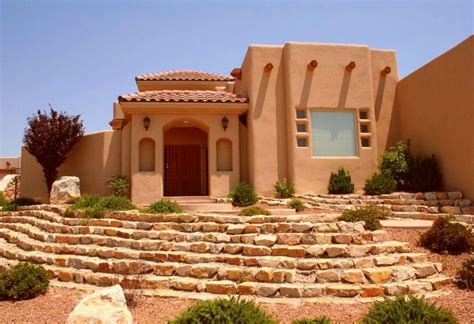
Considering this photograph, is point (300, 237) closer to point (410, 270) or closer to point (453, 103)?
point (410, 270)

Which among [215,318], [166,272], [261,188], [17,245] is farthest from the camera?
[261,188]

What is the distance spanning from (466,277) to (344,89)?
9.62m

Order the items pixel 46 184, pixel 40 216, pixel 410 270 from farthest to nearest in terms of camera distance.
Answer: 1. pixel 46 184
2. pixel 40 216
3. pixel 410 270

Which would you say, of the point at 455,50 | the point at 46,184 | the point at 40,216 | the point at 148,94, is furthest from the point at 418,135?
the point at 46,184

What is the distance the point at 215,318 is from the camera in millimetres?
4492

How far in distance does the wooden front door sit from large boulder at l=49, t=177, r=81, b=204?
4.01 m

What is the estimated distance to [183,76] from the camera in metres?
18.9

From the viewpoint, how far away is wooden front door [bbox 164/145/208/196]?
16.1 metres

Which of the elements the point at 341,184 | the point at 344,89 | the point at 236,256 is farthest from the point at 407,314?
the point at 344,89

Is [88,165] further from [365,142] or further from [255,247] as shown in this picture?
[365,142]

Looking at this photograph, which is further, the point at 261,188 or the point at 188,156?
the point at 188,156

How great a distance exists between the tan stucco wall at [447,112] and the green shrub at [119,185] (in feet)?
37.0

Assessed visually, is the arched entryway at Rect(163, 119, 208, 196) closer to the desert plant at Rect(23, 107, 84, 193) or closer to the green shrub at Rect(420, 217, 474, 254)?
the desert plant at Rect(23, 107, 84, 193)

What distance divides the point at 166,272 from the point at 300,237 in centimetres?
282
